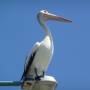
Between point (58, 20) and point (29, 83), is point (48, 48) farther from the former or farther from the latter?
point (29, 83)

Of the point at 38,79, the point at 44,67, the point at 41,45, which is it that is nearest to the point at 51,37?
the point at 41,45

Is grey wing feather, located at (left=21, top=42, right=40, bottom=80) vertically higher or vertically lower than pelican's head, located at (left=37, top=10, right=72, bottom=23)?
lower

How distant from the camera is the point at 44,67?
11.3m

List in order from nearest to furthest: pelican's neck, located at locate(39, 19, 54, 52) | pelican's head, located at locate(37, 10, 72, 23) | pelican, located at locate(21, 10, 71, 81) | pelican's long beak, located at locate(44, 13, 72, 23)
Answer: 1. pelican, located at locate(21, 10, 71, 81)
2. pelican's neck, located at locate(39, 19, 54, 52)
3. pelican's long beak, located at locate(44, 13, 72, 23)
4. pelican's head, located at locate(37, 10, 72, 23)

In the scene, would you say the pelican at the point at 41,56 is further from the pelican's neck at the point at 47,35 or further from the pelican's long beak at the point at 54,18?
the pelican's long beak at the point at 54,18

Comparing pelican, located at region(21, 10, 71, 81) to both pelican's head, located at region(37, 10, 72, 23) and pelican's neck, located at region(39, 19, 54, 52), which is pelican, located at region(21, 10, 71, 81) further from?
pelican's head, located at region(37, 10, 72, 23)

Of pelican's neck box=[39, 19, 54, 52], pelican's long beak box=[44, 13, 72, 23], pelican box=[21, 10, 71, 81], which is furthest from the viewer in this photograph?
pelican's long beak box=[44, 13, 72, 23]

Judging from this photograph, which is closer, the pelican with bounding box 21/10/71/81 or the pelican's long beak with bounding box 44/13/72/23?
the pelican with bounding box 21/10/71/81

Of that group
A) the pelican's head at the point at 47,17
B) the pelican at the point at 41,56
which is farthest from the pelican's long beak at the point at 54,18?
the pelican at the point at 41,56

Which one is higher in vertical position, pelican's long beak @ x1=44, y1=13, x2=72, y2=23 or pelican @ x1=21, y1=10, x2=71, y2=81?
pelican's long beak @ x1=44, y1=13, x2=72, y2=23

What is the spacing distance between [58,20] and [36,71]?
240cm

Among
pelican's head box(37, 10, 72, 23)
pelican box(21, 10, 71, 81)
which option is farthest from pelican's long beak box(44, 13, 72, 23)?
pelican box(21, 10, 71, 81)

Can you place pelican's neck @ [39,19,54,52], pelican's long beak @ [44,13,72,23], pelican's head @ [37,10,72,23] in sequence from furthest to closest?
1. pelican's head @ [37,10,72,23]
2. pelican's long beak @ [44,13,72,23]
3. pelican's neck @ [39,19,54,52]

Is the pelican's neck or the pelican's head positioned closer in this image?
the pelican's neck
